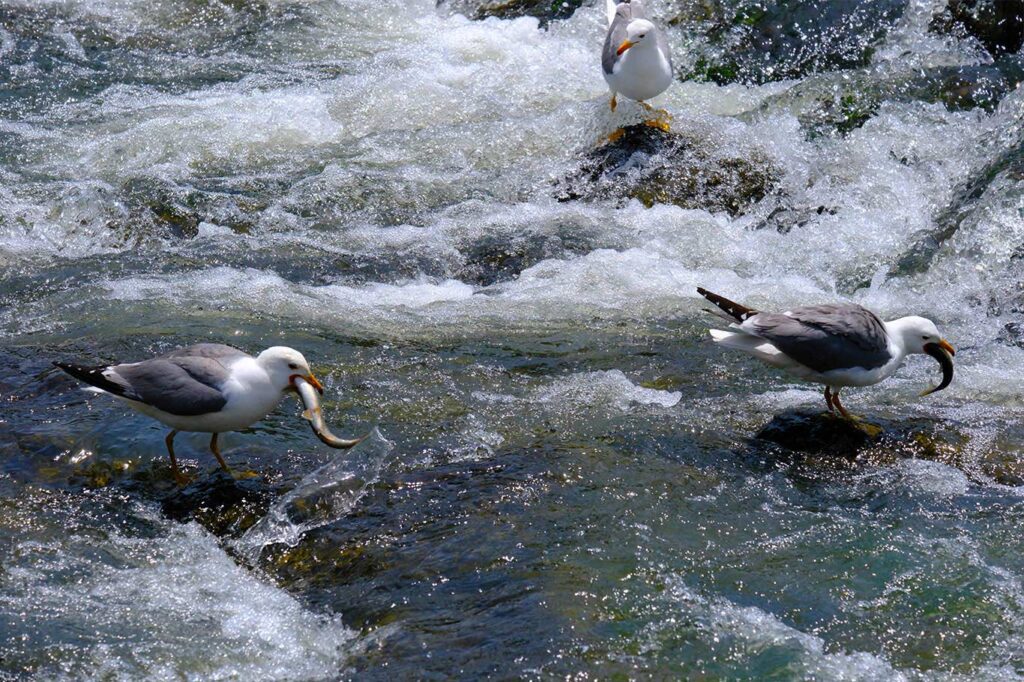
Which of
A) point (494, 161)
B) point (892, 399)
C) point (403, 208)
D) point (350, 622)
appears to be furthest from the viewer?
point (494, 161)

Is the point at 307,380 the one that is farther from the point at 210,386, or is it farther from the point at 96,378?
the point at 96,378

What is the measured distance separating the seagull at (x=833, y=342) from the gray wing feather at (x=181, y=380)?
82.5 inches

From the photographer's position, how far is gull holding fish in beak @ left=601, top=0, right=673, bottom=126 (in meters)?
8.94

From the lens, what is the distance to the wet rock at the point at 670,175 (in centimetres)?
862

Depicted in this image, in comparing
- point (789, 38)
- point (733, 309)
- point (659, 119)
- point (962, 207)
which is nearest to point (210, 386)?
point (733, 309)

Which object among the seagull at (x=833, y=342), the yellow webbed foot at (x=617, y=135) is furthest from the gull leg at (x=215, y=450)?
the yellow webbed foot at (x=617, y=135)

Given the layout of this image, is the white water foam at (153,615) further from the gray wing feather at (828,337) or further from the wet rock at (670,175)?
the wet rock at (670,175)

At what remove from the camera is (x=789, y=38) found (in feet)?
36.9

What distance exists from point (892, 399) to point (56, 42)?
984 centimetres

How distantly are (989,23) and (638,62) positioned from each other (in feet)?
12.6

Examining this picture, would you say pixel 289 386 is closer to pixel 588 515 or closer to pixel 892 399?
pixel 588 515

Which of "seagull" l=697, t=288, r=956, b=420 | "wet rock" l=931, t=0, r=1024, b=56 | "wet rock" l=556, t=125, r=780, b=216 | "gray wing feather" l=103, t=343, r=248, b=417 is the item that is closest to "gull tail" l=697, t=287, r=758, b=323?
"seagull" l=697, t=288, r=956, b=420

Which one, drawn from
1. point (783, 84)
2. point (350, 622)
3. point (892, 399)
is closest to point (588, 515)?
point (350, 622)

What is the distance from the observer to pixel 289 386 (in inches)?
187
